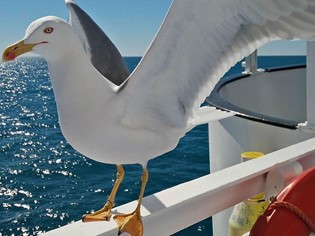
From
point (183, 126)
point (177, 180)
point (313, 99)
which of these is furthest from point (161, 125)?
point (177, 180)

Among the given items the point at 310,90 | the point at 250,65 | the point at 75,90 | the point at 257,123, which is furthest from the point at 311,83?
the point at 75,90

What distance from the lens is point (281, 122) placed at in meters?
2.71

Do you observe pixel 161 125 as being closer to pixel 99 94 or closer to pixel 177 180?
pixel 99 94

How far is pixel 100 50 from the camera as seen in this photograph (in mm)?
1252

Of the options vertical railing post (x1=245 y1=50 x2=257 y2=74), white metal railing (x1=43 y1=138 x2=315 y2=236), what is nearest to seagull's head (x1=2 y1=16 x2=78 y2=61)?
white metal railing (x1=43 y1=138 x2=315 y2=236)

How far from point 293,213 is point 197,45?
1.65 ft

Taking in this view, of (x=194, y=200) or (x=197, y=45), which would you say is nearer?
(x=197, y=45)

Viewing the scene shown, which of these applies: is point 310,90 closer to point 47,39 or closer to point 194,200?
point 194,200

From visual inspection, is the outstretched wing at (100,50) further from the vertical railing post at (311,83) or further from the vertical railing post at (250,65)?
the vertical railing post at (250,65)

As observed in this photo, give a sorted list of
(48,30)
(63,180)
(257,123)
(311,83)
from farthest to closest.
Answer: (63,180), (257,123), (311,83), (48,30)

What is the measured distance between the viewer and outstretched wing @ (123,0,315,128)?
3.39 ft

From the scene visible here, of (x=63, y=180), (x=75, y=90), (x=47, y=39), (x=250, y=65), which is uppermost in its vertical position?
(x=47, y=39)

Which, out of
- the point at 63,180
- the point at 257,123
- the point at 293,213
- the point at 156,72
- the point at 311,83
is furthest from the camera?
the point at 63,180

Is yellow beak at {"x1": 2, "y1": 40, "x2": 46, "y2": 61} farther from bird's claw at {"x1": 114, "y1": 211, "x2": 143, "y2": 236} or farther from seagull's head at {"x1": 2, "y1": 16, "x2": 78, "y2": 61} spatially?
bird's claw at {"x1": 114, "y1": 211, "x2": 143, "y2": 236}
